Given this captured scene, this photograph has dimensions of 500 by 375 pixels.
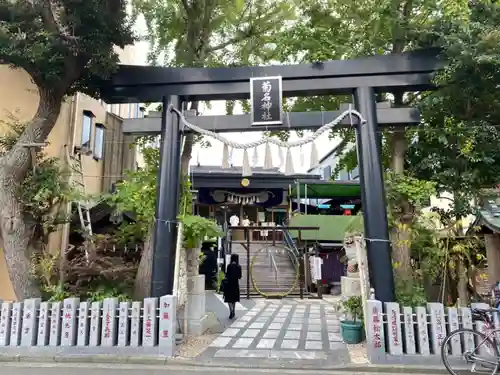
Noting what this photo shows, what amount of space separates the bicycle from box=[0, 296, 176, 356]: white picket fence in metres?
5.35

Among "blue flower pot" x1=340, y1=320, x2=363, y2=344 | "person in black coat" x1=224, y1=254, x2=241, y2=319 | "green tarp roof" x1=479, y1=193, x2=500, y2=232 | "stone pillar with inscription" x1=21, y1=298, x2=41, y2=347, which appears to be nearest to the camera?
"stone pillar with inscription" x1=21, y1=298, x2=41, y2=347

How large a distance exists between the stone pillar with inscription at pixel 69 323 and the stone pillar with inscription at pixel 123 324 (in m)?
0.96

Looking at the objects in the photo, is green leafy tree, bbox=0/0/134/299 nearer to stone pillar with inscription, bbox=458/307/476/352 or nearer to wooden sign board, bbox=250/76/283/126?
wooden sign board, bbox=250/76/283/126

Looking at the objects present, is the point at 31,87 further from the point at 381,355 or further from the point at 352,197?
the point at 352,197

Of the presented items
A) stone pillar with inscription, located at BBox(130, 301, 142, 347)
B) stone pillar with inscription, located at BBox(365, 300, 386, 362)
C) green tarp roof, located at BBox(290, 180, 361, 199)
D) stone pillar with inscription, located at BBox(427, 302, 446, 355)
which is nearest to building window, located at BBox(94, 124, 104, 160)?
stone pillar with inscription, located at BBox(130, 301, 142, 347)

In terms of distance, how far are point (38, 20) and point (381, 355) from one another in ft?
34.0

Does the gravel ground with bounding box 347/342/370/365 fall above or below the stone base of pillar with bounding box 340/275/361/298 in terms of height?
below

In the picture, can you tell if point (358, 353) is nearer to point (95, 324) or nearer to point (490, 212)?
point (490, 212)

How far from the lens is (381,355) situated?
22.6 feet

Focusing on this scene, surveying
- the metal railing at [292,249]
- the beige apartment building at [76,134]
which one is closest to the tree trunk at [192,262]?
the beige apartment building at [76,134]

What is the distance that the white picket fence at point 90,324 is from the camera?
7.35 m

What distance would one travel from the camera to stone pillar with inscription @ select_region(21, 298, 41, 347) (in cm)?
741

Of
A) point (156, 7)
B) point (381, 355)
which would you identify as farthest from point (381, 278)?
point (156, 7)

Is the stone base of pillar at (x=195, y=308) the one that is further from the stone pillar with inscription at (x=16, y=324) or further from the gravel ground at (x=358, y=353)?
the gravel ground at (x=358, y=353)
